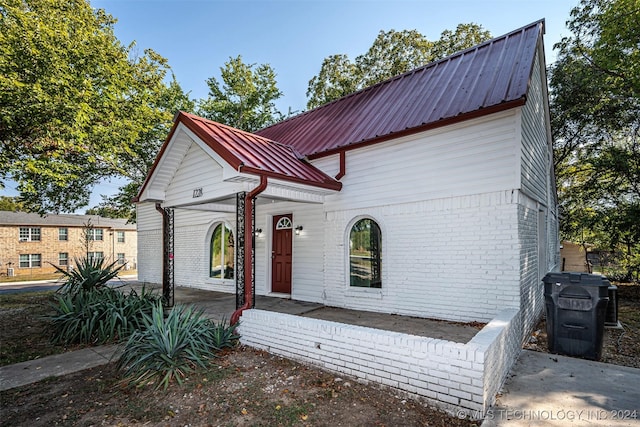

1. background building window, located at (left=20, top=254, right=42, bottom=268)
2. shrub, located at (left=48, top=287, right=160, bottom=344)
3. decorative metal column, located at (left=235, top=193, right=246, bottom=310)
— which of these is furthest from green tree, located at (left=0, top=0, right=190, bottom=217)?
background building window, located at (left=20, top=254, right=42, bottom=268)

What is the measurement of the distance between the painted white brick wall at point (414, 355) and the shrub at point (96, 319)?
9.22ft

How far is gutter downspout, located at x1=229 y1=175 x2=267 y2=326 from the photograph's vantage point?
5.44 meters

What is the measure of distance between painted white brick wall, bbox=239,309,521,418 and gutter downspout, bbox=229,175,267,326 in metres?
0.77

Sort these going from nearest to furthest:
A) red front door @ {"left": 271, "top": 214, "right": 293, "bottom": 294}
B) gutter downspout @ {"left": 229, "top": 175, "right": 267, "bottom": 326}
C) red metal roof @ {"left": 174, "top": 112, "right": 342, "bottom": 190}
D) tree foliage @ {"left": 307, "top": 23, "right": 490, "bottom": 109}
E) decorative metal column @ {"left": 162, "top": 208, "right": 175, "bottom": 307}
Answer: red metal roof @ {"left": 174, "top": 112, "right": 342, "bottom": 190}, gutter downspout @ {"left": 229, "top": 175, "right": 267, "bottom": 326}, decorative metal column @ {"left": 162, "top": 208, "right": 175, "bottom": 307}, red front door @ {"left": 271, "top": 214, "right": 293, "bottom": 294}, tree foliage @ {"left": 307, "top": 23, "right": 490, "bottom": 109}

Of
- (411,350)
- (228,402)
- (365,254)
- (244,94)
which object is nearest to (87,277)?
(228,402)

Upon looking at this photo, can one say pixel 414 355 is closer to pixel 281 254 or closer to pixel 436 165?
pixel 436 165

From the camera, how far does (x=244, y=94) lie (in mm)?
20578

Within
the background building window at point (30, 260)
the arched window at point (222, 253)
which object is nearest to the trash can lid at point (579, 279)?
the arched window at point (222, 253)

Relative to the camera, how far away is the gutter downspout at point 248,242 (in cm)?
544

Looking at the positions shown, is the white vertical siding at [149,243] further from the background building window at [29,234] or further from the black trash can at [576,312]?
the background building window at [29,234]

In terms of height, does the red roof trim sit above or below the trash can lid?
above

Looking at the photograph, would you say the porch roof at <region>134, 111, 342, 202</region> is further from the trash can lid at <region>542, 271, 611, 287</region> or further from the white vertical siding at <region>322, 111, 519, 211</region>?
the trash can lid at <region>542, 271, 611, 287</region>

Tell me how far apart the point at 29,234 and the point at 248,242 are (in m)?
32.5

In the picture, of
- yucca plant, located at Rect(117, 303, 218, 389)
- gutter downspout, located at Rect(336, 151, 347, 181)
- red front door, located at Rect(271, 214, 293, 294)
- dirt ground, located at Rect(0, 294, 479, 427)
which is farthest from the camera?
red front door, located at Rect(271, 214, 293, 294)
